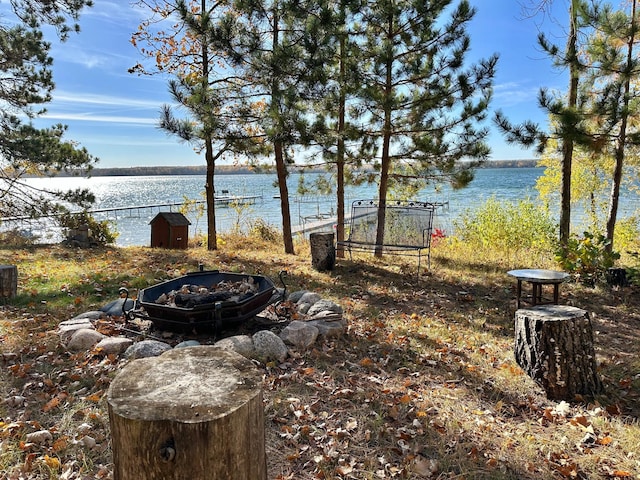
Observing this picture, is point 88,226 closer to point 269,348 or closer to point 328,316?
point 328,316

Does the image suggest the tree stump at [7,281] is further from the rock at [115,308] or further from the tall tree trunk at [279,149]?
the tall tree trunk at [279,149]

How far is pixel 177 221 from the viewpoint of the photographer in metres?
9.17

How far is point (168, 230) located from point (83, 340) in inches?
236

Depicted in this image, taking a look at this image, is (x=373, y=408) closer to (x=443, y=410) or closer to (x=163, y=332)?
(x=443, y=410)

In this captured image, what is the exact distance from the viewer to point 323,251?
6395 millimetres

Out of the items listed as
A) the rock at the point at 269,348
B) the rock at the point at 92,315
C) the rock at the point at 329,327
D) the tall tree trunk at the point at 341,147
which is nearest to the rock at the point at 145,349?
the rock at the point at 269,348

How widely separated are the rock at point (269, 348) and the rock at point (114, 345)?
0.98 m

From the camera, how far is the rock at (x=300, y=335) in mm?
3438

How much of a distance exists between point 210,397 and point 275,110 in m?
5.18

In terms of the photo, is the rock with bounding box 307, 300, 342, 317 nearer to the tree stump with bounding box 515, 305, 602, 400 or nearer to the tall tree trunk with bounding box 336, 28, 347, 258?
the tree stump with bounding box 515, 305, 602, 400

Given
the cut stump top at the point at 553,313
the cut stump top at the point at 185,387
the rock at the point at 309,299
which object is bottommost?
the rock at the point at 309,299

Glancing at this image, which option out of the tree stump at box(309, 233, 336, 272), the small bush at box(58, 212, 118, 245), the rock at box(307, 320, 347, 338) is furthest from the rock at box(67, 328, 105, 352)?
the small bush at box(58, 212, 118, 245)

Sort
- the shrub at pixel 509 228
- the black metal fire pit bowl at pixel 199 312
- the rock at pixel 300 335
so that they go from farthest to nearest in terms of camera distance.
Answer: the shrub at pixel 509 228
the rock at pixel 300 335
the black metal fire pit bowl at pixel 199 312

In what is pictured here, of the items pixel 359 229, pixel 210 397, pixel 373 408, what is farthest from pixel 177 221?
pixel 210 397
